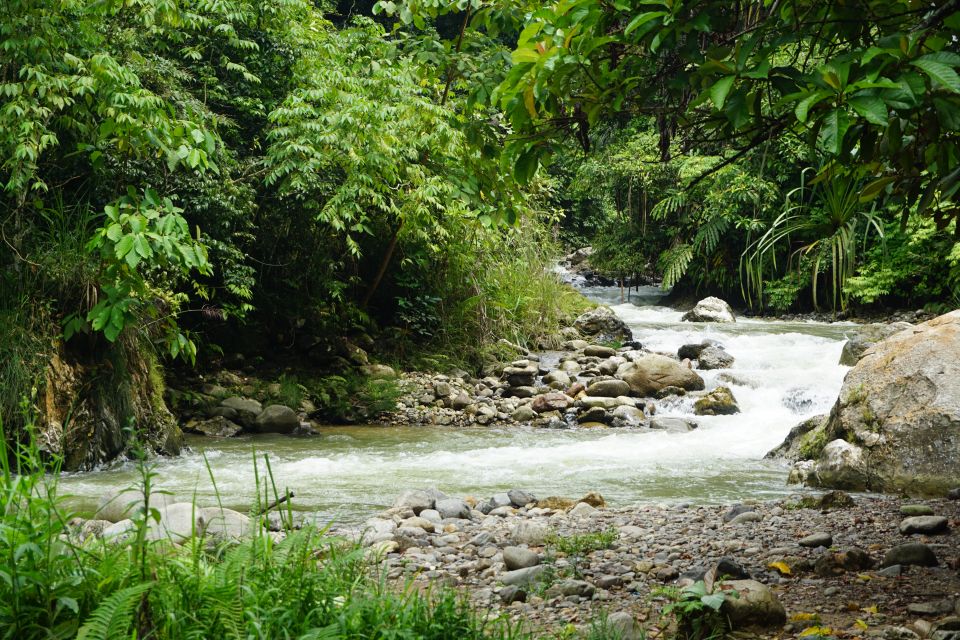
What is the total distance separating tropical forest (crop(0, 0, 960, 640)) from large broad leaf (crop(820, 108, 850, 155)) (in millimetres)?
11

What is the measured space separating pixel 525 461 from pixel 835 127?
648 cm

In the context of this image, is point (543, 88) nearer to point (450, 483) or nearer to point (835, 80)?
point (835, 80)

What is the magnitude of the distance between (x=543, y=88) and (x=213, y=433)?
26.3ft

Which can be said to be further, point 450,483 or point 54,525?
point 450,483

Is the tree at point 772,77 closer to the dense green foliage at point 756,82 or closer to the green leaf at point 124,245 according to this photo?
the dense green foliage at point 756,82

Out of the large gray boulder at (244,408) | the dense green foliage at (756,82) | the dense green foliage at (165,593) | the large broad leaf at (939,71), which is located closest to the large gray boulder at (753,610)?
the dense green foliage at (165,593)

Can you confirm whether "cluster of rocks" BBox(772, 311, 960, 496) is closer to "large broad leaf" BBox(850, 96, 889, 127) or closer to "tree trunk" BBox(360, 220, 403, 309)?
"large broad leaf" BBox(850, 96, 889, 127)

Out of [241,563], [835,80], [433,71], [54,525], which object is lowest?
[241,563]

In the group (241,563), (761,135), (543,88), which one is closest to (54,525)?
(241,563)

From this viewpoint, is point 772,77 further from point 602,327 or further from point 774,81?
point 602,327

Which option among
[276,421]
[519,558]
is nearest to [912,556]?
[519,558]

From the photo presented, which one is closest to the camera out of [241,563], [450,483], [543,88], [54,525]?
[54,525]

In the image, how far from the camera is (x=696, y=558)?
4.00 meters

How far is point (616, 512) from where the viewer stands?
5438mm
